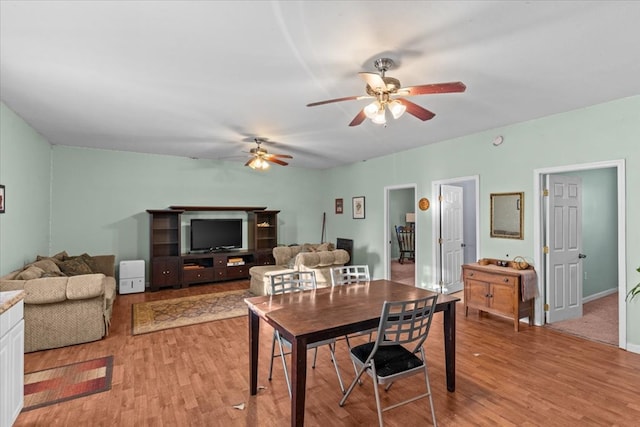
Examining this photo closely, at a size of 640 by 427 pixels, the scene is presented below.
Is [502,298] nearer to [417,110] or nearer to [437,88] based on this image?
[417,110]

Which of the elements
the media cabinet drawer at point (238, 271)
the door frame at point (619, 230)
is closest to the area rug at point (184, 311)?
the media cabinet drawer at point (238, 271)

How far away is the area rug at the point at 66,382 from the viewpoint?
101 inches

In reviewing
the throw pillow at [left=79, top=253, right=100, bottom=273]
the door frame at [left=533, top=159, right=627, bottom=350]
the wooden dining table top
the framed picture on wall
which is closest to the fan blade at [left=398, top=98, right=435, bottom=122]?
the wooden dining table top

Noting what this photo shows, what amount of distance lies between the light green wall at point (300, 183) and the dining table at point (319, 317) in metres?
2.40

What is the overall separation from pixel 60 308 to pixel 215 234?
3.50m

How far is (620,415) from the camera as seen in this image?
2.32 meters

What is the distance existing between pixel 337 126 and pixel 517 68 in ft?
7.41

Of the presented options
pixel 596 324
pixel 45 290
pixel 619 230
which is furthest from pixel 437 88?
pixel 45 290

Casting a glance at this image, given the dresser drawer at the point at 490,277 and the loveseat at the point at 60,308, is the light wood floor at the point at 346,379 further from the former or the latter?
the dresser drawer at the point at 490,277

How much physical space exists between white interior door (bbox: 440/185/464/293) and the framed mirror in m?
0.98

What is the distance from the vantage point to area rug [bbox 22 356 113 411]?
101 inches

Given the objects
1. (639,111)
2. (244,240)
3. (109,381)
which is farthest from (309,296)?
(244,240)

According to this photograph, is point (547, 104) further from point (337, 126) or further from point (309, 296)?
point (309, 296)

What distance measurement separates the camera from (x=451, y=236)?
5.73m
